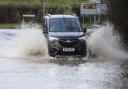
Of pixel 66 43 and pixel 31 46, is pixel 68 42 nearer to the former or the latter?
pixel 66 43

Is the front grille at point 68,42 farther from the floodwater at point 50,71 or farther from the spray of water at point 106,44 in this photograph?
the spray of water at point 106,44

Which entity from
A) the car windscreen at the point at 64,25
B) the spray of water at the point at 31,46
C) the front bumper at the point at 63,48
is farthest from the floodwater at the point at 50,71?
the car windscreen at the point at 64,25

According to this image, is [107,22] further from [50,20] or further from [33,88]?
[33,88]

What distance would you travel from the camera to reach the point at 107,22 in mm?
29141

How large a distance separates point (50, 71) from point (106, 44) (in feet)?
26.5

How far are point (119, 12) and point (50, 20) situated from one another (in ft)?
10.8

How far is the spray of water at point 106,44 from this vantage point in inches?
1047

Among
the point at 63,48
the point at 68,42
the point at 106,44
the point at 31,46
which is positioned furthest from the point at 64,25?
the point at 106,44

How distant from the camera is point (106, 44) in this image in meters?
27.6

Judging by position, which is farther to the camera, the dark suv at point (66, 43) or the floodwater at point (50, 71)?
the dark suv at point (66, 43)

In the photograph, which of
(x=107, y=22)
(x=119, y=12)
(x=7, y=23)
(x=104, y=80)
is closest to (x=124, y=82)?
(x=104, y=80)

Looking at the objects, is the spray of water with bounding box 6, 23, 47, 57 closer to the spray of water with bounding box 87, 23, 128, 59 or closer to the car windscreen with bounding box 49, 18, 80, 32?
the car windscreen with bounding box 49, 18, 80, 32

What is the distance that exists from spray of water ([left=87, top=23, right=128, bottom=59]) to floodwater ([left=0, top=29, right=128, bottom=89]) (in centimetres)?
133

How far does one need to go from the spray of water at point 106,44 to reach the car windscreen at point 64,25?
112cm
